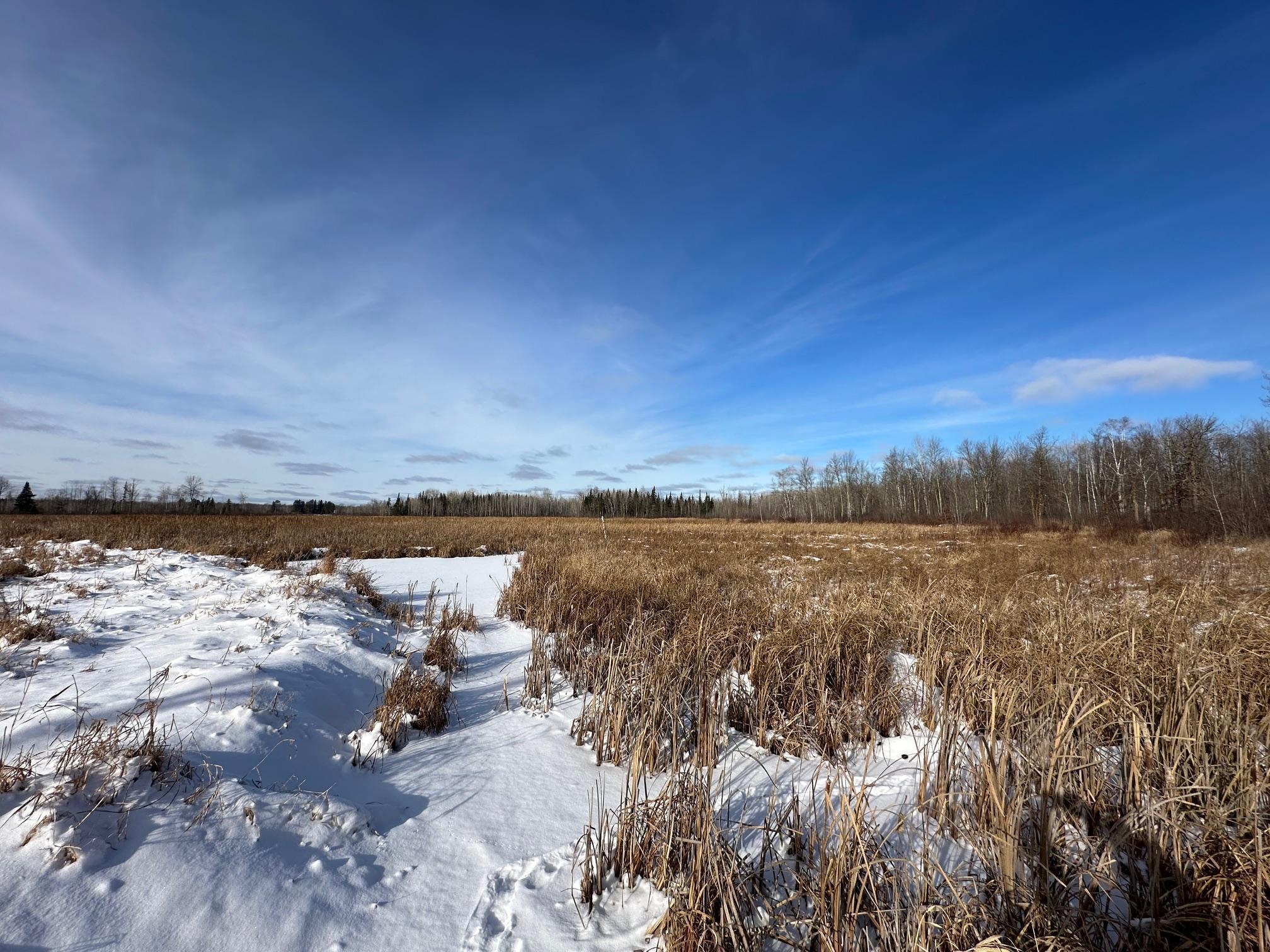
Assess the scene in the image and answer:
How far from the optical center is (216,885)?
2.21 meters

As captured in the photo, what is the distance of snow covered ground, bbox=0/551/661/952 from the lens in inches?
83.0

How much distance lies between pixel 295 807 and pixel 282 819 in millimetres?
96

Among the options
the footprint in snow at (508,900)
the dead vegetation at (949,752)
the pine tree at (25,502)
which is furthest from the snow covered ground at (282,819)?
the pine tree at (25,502)

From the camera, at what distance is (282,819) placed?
8.84 feet

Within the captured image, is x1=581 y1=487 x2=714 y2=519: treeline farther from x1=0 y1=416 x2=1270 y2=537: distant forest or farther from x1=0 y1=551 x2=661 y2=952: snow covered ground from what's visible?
x1=0 y1=551 x2=661 y2=952: snow covered ground

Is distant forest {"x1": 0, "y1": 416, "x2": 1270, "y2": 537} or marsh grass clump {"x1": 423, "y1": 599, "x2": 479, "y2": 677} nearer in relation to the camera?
marsh grass clump {"x1": 423, "y1": 599, "x2": 479, "y2": 677}

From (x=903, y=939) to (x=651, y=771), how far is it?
1.91 m

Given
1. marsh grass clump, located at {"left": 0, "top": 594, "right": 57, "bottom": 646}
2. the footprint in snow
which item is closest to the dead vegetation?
the footprint in snow

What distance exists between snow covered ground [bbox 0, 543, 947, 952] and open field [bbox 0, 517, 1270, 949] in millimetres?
29

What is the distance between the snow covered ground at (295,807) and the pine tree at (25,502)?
87584 mm

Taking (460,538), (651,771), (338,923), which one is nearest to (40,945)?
(338,923)

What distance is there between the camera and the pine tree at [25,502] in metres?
60.3

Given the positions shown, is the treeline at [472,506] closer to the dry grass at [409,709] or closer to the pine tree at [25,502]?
the pine tree at [25,502]

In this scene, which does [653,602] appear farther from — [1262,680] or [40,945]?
[40,945]
